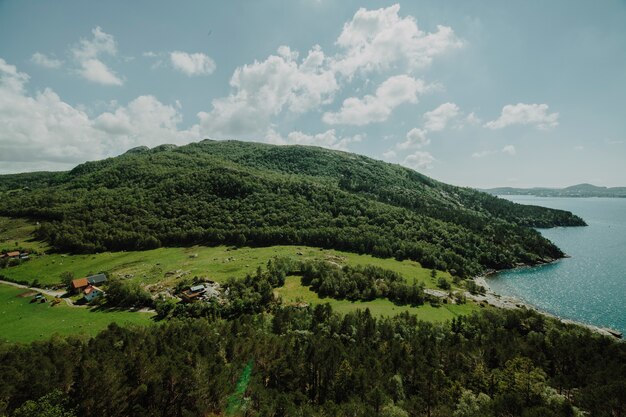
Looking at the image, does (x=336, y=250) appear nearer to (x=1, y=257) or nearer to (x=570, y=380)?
(x=570, y=380)

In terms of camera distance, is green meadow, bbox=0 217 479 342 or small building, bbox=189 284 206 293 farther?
small building, bbox=189 284 206 293

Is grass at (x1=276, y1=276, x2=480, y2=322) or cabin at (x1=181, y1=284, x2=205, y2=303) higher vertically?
cabin at (x1=181, y1=284, x2=205, y2=303)

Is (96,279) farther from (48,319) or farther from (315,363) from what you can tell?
(315,363)

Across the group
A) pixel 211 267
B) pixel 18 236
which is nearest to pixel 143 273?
pixel 211 267

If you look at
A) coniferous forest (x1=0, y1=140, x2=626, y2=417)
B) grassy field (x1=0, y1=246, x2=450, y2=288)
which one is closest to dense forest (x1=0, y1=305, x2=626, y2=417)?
coniferous forest (x1=0, y1=140, x2=626, y2=417)

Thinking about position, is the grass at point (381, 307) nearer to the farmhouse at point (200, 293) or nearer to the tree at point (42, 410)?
the farmhouse at point (200, 293)

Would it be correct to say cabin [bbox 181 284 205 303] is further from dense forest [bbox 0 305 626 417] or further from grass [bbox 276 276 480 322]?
grass [bbox 276 276 480 322]
